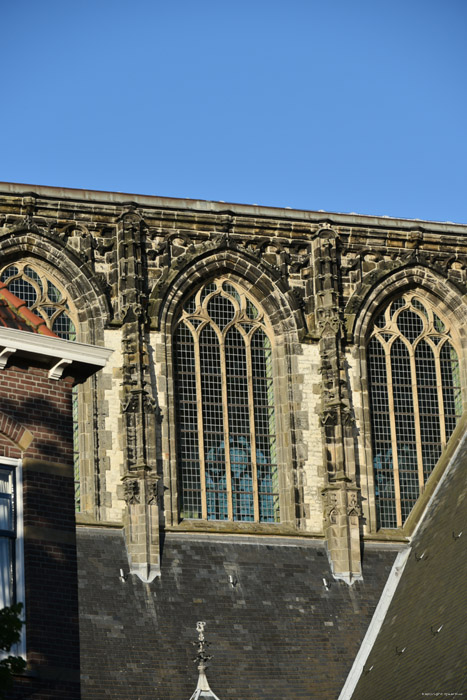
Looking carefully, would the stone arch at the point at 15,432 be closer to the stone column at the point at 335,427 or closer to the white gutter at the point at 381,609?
the white gutter at the point at 381,609

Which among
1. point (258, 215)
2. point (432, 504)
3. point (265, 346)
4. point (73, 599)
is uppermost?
point (258, 215)

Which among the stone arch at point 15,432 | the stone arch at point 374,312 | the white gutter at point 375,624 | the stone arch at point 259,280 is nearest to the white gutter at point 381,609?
the white gutter at point 375,624

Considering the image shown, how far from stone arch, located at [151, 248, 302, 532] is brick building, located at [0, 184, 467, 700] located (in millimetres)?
43

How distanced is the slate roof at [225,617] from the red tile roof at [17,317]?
8955 mm

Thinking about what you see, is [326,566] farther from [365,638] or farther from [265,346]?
[265,346]

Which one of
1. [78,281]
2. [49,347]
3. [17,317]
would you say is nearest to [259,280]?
[78,281]

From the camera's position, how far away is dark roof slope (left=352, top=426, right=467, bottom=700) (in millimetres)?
32531

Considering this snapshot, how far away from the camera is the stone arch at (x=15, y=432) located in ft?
83.9

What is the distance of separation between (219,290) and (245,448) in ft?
11.6

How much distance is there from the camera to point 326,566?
3788 centimetres

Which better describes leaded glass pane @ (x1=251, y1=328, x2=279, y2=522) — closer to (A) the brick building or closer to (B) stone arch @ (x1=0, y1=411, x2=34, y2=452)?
(A) the brick building

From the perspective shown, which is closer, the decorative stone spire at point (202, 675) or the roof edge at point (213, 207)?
the decorative stone spire at point (202, 675)

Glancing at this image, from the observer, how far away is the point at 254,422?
39.5 meters

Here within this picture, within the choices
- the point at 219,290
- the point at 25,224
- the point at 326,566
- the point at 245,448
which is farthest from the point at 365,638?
the point at 25,224
